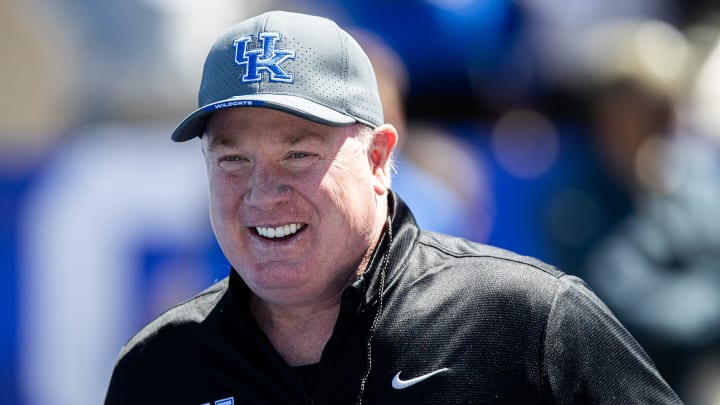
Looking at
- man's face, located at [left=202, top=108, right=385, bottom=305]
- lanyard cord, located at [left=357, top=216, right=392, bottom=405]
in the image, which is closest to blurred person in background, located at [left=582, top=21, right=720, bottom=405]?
lanyard cord, located at [left=357, top=216, right=392, bottom=405]

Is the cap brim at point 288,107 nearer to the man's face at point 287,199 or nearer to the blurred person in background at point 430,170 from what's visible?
the man's face at point 287,199

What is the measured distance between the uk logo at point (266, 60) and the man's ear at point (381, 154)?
30 centimetres

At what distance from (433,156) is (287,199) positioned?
101 inches

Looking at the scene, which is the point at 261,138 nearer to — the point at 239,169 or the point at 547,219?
the point at 239,169

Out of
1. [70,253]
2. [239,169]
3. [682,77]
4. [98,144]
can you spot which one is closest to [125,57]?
[98,144]

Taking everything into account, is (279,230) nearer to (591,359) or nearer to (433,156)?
(591,359)

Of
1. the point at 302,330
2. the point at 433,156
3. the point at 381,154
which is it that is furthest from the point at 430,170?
the point at 302,330

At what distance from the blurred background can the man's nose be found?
70.6 inches

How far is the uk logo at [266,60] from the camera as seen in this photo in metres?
2.51

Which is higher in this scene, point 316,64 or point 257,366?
point 316,64

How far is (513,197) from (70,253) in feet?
7.81

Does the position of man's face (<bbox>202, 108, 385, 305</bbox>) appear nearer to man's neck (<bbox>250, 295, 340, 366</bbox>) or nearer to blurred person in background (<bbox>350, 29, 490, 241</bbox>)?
man's neck (<bbox>250, 295, 340, 366</bbox>)

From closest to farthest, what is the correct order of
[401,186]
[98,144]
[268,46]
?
[268,46] < [401,186] < [98,144]

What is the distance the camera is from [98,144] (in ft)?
19.9
